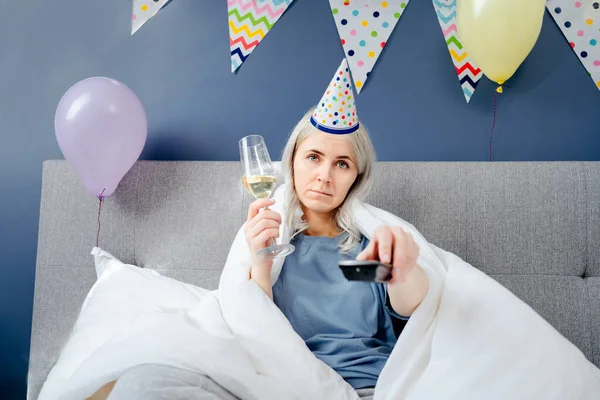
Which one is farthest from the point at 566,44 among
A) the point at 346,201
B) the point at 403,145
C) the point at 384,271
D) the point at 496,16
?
the point at 384,271

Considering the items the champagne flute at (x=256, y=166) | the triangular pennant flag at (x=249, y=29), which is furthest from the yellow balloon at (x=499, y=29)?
the champagne flute at (x=256, y=166)

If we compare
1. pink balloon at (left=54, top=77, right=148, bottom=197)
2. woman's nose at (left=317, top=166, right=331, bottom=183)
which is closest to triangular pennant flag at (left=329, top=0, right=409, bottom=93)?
woman's nose at (left=317, top=166, right=331, bottom=183)

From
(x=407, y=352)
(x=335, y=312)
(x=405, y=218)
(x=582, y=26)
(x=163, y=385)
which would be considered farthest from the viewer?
(x=582, y=26)

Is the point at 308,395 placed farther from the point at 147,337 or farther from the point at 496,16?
the point at 496,16

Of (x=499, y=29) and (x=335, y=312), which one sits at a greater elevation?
(x=499, y=29)

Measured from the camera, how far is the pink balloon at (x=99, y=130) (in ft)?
5.82

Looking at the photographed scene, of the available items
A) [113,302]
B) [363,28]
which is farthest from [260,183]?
[363,28]

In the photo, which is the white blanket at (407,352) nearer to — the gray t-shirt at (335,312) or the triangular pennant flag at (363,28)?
the gray t-shirt at (335,312)

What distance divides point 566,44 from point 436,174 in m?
0.71

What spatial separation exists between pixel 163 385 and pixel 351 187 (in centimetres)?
86

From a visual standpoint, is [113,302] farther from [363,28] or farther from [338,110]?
[363,28]

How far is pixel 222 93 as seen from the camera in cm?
215

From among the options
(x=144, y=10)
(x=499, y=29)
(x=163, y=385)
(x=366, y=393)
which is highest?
(x=144, y=10)

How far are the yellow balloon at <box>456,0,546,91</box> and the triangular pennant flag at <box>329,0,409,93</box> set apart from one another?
32 centimetres
